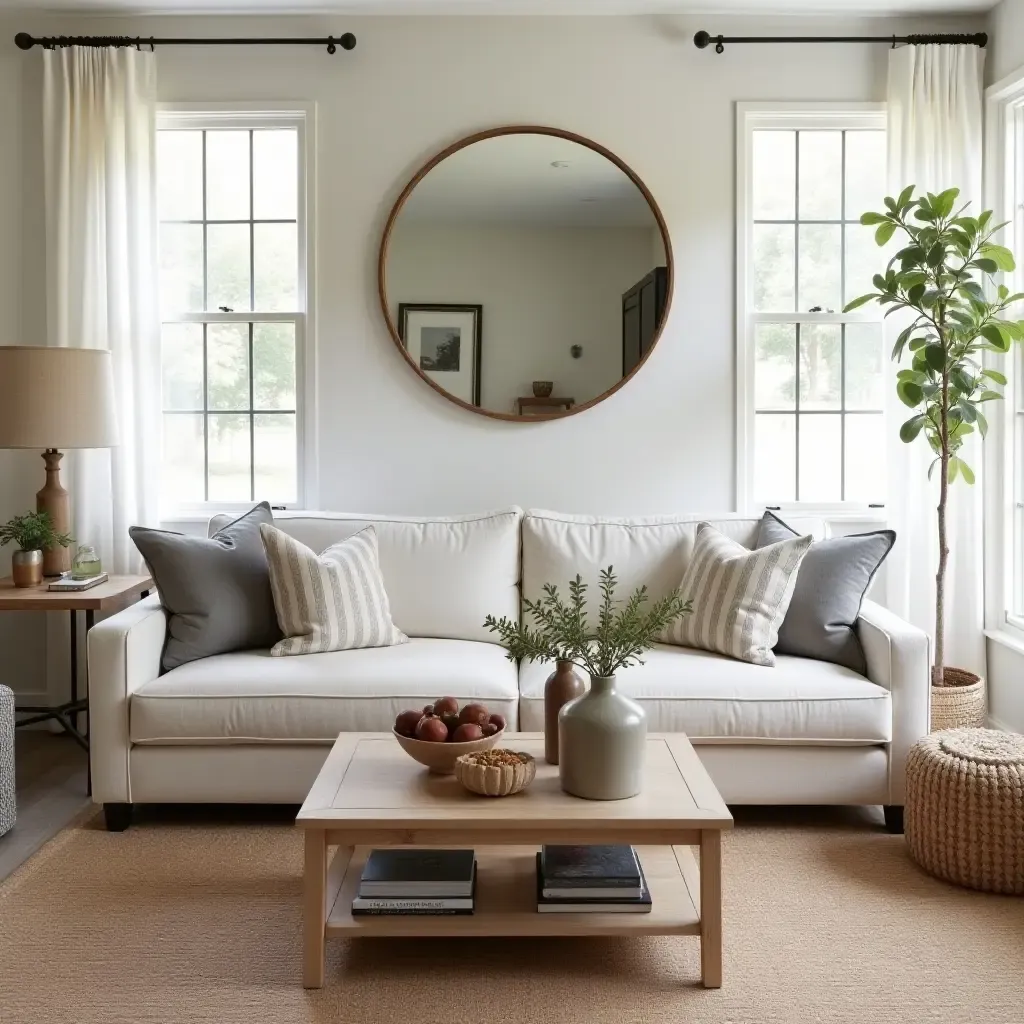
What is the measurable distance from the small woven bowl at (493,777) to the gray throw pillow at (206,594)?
4.38 feet

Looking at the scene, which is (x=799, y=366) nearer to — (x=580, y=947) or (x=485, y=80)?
(x=485, y=80)

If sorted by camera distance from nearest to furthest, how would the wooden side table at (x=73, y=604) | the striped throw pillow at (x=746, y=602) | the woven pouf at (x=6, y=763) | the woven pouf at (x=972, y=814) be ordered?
the woven pouf at (x=972, y=814)
the woven pouf at (x=6, y=763)
the striped throw pillow at (x=746, y=602)
the wooden side table at (x=73, y=604)

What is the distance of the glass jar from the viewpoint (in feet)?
12.6

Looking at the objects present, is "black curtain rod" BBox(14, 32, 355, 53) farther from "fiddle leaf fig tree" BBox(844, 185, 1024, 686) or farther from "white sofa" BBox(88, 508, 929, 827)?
"white sofa" BBox(88, 508, 929, 827)

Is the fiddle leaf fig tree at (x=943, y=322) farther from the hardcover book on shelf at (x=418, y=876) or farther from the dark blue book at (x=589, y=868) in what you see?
the hardcover book on shelf at (x=418, y=876)

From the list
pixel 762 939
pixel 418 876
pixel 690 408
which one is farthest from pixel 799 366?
pixel 418 876

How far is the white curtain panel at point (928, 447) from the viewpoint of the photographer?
13.4ft

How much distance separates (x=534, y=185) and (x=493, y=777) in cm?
259

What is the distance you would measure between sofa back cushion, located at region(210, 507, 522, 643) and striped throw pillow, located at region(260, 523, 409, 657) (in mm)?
214

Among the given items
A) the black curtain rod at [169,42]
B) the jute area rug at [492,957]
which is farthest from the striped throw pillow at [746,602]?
the black curtain rod at [169,42]

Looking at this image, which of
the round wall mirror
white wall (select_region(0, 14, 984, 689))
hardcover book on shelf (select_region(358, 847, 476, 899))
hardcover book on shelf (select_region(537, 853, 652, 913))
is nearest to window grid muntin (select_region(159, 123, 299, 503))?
white wall (select_region(0, 14, 984, 689))

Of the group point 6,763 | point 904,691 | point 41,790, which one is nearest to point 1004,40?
point 904,691

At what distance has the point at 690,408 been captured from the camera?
423 centimetres

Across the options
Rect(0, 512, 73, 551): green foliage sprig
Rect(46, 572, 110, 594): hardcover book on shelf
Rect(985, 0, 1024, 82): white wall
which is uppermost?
Rect(985, 0, 1024, 82): white wall
